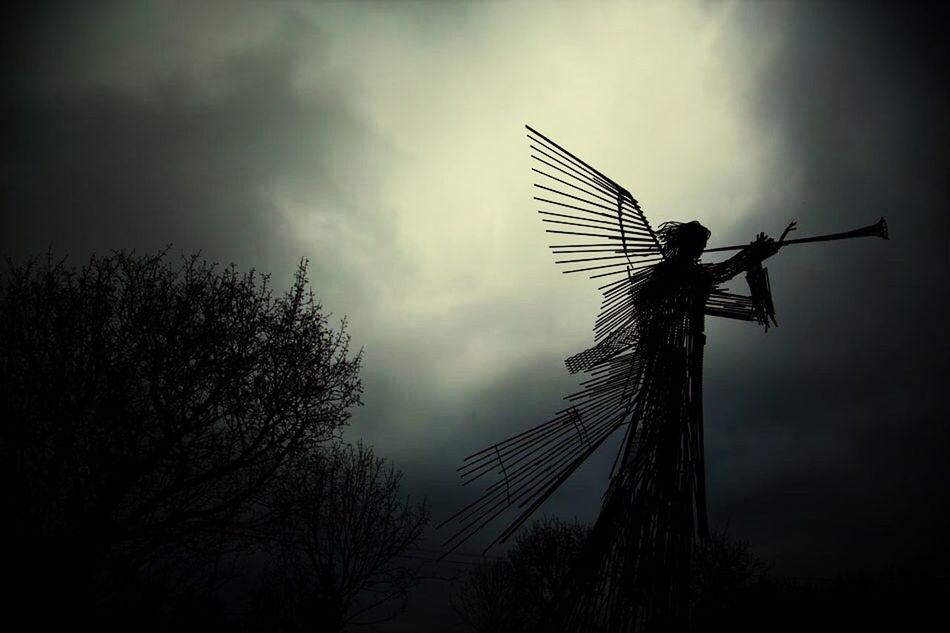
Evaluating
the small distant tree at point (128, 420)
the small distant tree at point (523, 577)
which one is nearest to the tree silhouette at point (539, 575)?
the small distant tree at point (523, 577)

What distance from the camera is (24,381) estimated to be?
6527 mm

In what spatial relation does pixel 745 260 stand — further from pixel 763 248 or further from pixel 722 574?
pixel 722 574

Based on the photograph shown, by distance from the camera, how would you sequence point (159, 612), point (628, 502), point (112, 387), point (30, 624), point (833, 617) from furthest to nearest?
point (833, 617), point (159, 612), point (112, 387), point (30, 624), point (628, 502)

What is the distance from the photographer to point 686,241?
1214 millimetres

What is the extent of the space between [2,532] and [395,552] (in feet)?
35.8

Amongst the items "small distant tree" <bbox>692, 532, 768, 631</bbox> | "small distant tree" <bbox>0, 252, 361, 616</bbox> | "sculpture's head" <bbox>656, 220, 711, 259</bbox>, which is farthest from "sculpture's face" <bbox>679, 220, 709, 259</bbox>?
"small distant tree" <bbox>692, 532, 768, 631</bbox>

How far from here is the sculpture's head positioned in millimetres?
1206

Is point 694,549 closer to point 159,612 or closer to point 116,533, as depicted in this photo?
point 116,533

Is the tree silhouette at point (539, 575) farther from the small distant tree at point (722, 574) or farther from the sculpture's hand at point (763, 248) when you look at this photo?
the sculpture's hand at point (763, 248)

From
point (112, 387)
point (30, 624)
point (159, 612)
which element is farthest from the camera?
point (159, 612)

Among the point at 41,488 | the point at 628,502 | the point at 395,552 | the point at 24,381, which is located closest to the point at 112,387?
the point at 24,381

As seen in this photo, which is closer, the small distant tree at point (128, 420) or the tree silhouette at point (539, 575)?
the small distant tree at point (128, 420)

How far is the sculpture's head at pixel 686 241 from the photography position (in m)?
1.21

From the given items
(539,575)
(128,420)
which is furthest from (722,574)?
(128,420)
